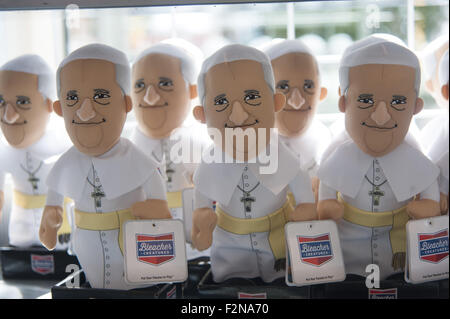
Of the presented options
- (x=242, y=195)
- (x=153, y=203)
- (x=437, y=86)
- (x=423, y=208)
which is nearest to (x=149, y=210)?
(x=153, y=203)

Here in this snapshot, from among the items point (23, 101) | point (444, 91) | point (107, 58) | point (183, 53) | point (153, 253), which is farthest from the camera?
point (183, 53)

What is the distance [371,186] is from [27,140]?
1.19 meters

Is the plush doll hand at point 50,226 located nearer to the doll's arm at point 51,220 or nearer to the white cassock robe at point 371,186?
the doll's arm at point 51,220

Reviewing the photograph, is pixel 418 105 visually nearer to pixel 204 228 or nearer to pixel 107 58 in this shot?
pixel 204 228

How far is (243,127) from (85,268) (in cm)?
67

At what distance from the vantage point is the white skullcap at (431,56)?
1610 millimetres

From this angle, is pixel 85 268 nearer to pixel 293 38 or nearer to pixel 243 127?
pixel 243 127

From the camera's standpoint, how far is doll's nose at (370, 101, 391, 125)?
1491 mm

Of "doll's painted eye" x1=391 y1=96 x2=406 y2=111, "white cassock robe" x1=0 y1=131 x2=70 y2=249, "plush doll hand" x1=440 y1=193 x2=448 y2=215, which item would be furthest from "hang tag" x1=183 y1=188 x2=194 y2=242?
"plush doll hand" x1=440 y1=193 x2=448 y2=215

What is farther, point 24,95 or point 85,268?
point 24,95

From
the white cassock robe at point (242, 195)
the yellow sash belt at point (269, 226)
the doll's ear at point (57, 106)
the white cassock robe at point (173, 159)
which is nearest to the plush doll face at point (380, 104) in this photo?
the white cassock robe at point (242, 195)

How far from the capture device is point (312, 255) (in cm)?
145

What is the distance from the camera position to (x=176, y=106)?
1868 mm

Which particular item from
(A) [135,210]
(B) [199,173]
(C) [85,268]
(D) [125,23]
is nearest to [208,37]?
(D) [125,23]
